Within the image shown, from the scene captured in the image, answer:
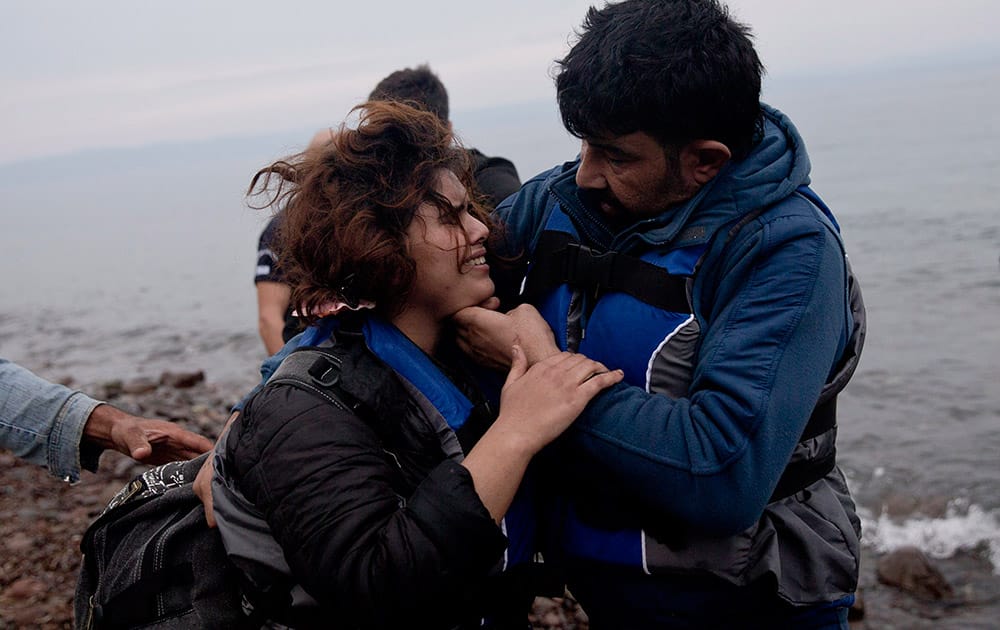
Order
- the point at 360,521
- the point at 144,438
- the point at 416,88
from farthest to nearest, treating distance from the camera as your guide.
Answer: the point at 416,88
the point at 144,438
the point at 360,521

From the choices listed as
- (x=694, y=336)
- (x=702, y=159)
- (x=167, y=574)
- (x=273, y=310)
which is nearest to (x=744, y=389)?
(x=694, y=336)

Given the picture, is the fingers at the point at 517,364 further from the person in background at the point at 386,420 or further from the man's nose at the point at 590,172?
the man's nose at the point at 590,172

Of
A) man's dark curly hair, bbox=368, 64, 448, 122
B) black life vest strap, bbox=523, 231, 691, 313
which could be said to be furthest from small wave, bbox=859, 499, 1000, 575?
black life vest strap, bbox=523, 231, 691, 313

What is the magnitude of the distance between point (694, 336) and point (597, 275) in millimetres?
376

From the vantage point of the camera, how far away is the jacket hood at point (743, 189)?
8.32ft

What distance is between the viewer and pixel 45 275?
3512 centimetres

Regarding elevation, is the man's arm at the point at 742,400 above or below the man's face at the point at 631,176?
below

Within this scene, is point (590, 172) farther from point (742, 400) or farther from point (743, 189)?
point (742, 400)

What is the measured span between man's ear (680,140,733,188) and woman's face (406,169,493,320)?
2.31ft

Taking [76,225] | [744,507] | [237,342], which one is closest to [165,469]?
[744,507]

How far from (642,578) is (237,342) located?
18.1m

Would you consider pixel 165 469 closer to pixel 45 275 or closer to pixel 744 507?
pixel 744 507

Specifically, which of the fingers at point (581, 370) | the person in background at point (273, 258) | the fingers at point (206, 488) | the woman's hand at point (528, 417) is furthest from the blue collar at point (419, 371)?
the person in background at point (273, 258)

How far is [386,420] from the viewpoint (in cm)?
251
